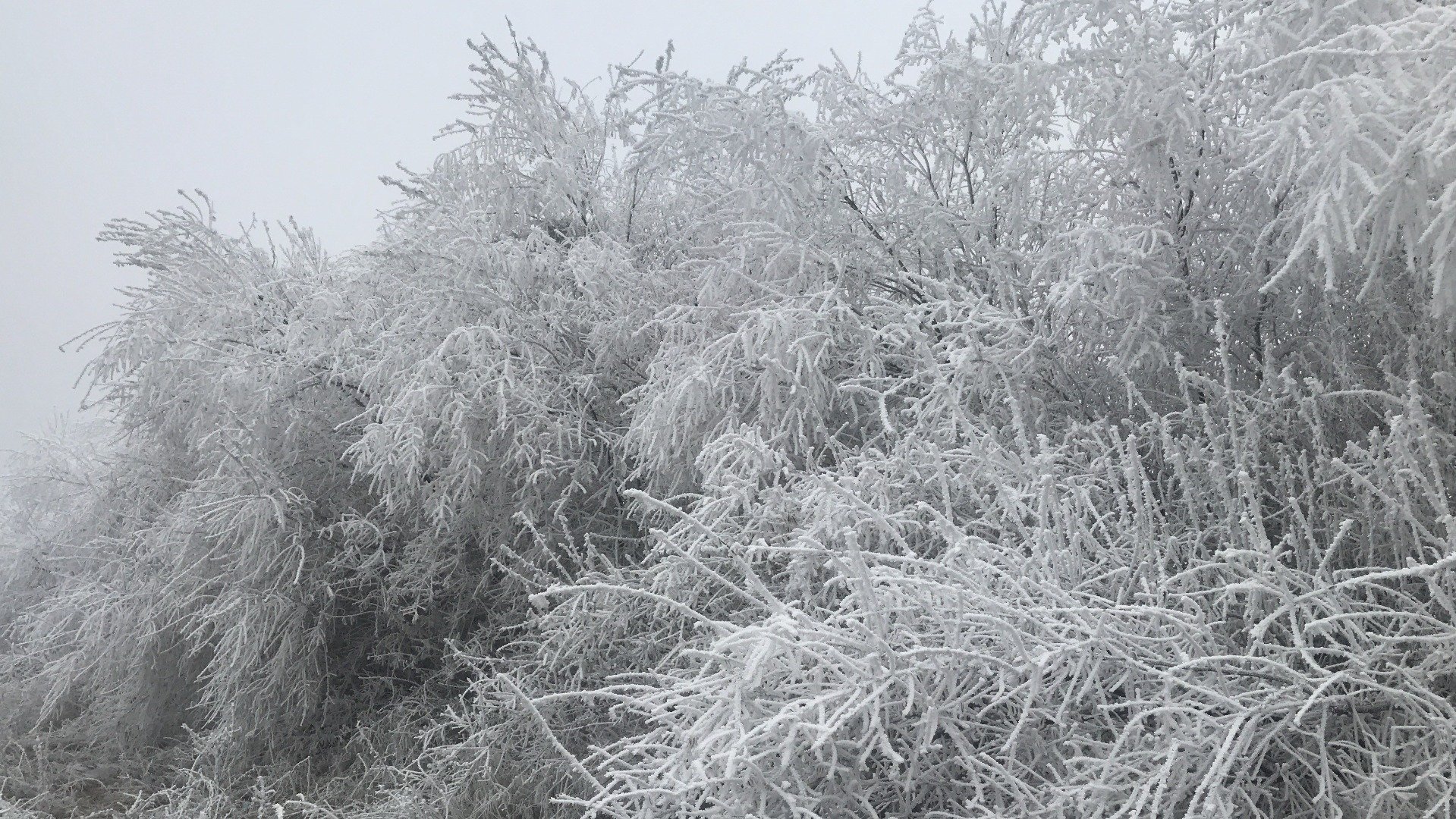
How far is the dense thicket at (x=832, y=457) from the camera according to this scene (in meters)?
2.88

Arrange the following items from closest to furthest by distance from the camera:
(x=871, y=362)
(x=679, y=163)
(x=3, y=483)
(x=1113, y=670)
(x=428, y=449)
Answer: (x=1113, y=670) → (x=871, y=362) → (x=428, y=449) → (x=679, y=163) → (x=3, y=483)

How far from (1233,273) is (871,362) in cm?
175

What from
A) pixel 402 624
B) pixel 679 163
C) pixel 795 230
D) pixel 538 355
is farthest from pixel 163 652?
pixel 795 230

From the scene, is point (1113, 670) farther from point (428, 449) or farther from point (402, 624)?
point (402, 624)

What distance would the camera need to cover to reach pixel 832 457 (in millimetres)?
5719

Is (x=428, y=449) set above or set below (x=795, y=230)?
below

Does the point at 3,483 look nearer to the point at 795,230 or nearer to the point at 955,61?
the point at 795,230

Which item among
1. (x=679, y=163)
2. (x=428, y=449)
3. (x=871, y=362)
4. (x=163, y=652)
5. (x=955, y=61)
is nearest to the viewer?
(x=871, y=362)

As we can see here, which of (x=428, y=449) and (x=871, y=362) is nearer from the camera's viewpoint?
(x=871, y=362)

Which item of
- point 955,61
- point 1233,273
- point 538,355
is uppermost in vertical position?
point 955,61

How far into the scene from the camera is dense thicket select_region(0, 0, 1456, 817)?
9.43ft

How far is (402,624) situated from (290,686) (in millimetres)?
894

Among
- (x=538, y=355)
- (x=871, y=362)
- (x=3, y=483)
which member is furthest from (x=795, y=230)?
(x=3, y=483)

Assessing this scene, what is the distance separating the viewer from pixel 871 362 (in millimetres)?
5289
